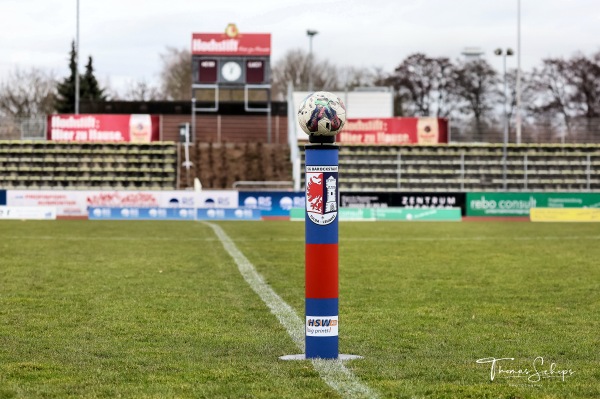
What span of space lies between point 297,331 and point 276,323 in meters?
0.73

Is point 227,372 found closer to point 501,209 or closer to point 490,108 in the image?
point 501,209

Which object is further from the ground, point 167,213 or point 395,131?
point 395,131

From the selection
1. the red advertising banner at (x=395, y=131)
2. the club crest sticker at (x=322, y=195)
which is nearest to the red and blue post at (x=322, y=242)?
the club crest sticker at (x=322, y=195)

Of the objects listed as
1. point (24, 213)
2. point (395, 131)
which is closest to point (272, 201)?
point (24, 213)

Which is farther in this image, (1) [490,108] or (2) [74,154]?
(1) [490,108]

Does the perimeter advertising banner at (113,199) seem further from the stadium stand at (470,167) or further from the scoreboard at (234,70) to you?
the scoreboard at (234,70)

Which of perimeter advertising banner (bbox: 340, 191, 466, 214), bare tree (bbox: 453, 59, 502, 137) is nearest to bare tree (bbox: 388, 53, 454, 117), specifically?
bare tree (bbox: 453, 59, 502, 137)

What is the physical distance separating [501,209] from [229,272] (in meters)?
31.8

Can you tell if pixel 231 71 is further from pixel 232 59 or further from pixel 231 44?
pixel 231 44

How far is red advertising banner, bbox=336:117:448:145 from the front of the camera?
5925 centimetres

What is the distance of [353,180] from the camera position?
5675cm

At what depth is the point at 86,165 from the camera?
5794cm

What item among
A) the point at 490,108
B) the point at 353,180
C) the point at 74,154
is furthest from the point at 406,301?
the point at 490,108

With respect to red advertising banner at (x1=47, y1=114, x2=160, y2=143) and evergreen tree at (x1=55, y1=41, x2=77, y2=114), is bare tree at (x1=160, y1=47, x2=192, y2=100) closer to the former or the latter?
evergreen tree at (x1=55, y1=41, x2=77, y2=114)
